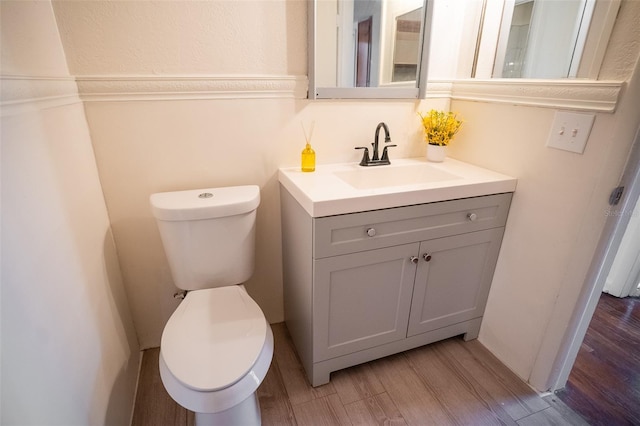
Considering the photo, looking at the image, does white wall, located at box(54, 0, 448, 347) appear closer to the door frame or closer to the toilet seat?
the toilet seat

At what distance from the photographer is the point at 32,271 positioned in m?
0.75

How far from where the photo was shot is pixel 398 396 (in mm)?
1373

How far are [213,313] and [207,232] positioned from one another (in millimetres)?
297

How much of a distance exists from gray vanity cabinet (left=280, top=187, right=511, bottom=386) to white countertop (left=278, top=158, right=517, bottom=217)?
0.04m

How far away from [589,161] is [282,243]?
1234 millimetres

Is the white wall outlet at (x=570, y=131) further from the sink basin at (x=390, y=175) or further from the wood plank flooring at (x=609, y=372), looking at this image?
the wood plank flooring at (x=609, y=372)

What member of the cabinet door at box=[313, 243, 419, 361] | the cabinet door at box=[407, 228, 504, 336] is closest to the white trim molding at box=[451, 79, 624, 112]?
the cabinet door at box=[407, 228, 504, 336]

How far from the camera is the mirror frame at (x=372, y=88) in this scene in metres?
1.32

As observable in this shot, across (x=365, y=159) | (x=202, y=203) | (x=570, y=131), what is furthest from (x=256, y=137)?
(x=570, y=131)

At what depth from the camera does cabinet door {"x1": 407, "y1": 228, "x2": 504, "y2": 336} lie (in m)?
1.37

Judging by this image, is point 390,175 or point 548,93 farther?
point 390,175

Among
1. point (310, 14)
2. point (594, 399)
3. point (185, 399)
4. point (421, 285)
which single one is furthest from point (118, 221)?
point (594, 399)

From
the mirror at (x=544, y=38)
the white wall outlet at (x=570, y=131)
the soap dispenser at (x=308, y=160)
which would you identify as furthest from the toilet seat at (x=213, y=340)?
the mirror at (x=544, y=38)

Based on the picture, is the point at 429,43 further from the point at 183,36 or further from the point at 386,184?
the point at 183,36
